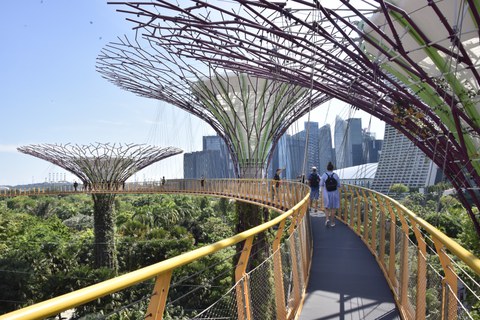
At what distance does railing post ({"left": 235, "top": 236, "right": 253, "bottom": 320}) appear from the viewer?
262 cm

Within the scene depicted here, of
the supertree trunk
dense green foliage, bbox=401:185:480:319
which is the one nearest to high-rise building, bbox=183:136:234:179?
the supertree trunk

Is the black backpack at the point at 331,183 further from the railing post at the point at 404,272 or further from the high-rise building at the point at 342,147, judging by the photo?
the railing post at the point at 404,272

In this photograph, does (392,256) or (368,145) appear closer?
(392,256)

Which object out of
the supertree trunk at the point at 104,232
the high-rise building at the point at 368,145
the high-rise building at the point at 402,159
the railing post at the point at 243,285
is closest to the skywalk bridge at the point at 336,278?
the railing post at the point at 243,285

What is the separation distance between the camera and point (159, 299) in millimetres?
1610

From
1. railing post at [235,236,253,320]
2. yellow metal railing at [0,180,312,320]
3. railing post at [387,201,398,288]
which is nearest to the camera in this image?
yellow metal railing at [0,180,312,320]

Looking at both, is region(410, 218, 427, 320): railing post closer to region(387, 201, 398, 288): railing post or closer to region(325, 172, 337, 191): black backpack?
region(387, 201, 398, 288): railing post

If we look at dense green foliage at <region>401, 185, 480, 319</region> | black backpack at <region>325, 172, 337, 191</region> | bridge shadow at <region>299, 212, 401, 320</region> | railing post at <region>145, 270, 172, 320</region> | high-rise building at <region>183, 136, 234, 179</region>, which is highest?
high-rise building at <region>183, 136, 234, 179</region>

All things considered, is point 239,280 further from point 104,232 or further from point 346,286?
point 104,232

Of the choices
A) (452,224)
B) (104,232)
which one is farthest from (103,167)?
(452,224)

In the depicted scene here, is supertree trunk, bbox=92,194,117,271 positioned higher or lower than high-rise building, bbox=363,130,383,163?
lower

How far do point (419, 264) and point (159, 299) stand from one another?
263cm

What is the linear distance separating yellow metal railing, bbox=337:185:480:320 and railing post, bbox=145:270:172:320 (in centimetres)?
123

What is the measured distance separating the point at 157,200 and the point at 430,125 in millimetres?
52586
